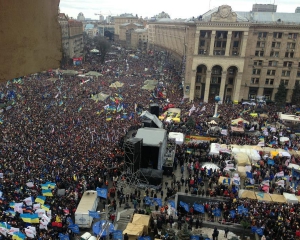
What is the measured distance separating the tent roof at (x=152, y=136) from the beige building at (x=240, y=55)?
80.0 ft

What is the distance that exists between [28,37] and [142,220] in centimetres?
1414

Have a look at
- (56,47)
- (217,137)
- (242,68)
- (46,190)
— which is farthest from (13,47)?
(242,68)

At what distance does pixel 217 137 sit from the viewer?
88.2ft

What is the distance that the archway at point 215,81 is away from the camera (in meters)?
43.9

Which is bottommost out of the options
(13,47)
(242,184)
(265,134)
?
(242,184)

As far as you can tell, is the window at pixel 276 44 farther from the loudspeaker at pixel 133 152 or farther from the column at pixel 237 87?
the loudspeaker at pixel 133 152

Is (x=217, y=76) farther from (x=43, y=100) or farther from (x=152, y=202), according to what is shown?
(x=152, y=202)

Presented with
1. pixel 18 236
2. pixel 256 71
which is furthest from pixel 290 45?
pixel 18 236

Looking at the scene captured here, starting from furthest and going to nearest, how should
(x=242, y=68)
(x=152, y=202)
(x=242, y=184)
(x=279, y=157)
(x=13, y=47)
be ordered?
(x=242, y=68), (x=279, y=157), (x=242, y=184), (x=152, y=202), (x=13, y=47)

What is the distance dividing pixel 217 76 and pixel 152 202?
32276 millimetres

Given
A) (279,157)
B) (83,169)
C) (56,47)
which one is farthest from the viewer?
(279,157)

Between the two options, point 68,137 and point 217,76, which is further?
point 217,76

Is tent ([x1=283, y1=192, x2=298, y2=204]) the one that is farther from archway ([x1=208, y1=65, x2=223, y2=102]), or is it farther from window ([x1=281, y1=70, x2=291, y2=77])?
window ([x1=281, y1=70, x2=291, y2=77])

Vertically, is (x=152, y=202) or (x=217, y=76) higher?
(x=217, y=76)
